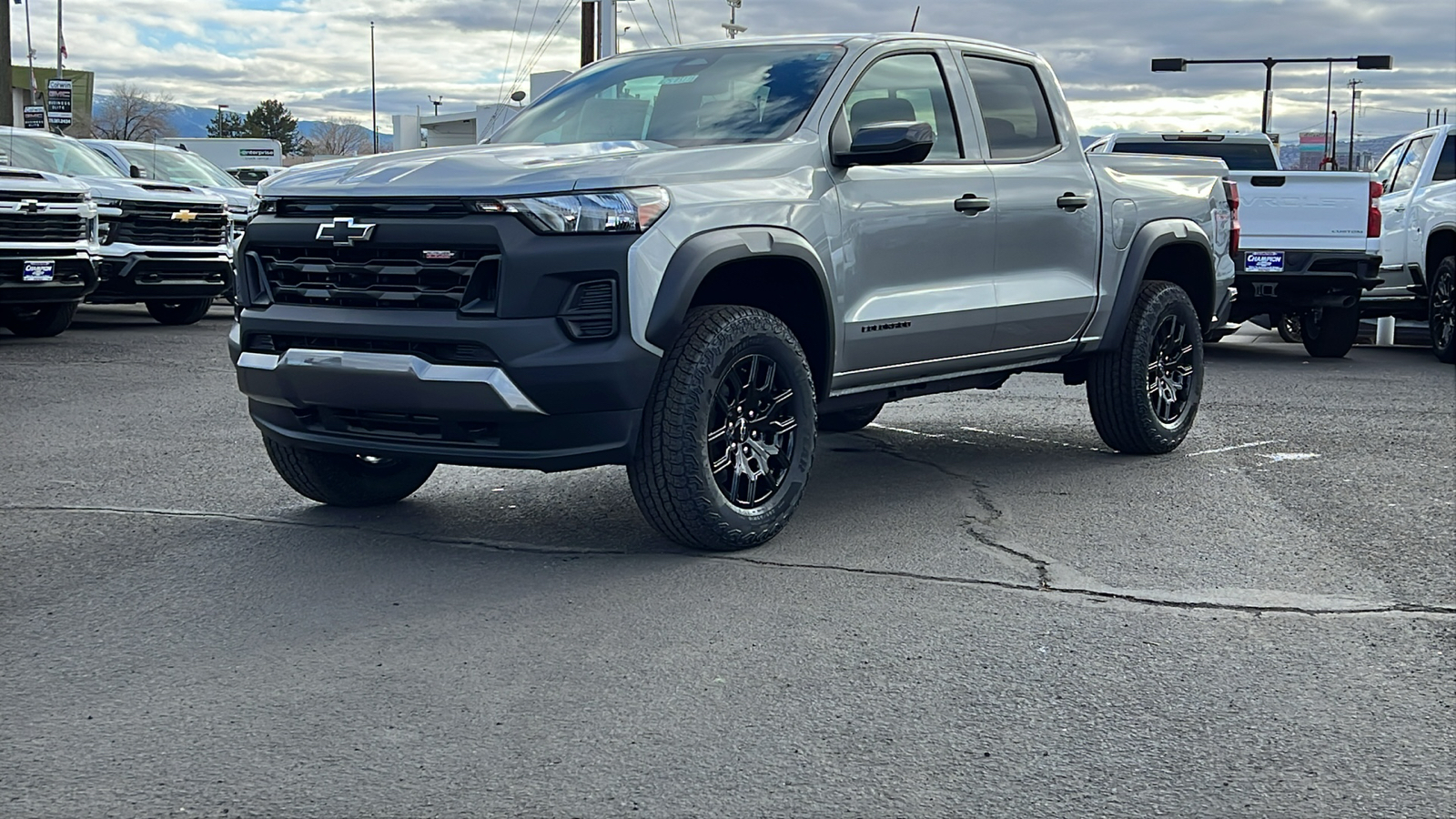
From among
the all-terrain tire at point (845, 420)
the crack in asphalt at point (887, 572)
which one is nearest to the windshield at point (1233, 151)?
the all-terrain tire at point (845, 420)

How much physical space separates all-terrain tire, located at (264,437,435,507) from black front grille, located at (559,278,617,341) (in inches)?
52.4

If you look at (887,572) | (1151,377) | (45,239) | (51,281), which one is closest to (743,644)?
(887,572)

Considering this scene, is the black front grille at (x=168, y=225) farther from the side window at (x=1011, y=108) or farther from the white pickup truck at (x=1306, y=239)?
the side window at (x=1011, y=108)

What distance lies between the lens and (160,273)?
53.2 feet

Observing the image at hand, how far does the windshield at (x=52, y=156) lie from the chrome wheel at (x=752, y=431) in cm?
1147

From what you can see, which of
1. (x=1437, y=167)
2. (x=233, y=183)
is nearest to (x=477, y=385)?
(x=1437, y=167)

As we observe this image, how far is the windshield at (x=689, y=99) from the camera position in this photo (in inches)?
253

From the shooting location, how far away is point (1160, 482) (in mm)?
7586

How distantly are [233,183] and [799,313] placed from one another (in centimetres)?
1515

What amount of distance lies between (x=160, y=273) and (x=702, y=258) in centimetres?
1202

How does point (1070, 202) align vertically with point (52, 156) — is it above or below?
below

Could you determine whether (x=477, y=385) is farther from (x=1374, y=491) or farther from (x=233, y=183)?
(x=233, y=183)

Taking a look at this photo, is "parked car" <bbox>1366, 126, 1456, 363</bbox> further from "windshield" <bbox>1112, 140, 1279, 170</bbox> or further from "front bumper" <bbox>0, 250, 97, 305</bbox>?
"front bumper" <bbox>0, 250, 97, 305</bbox>

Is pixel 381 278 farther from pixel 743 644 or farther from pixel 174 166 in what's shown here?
pixel 174 166
